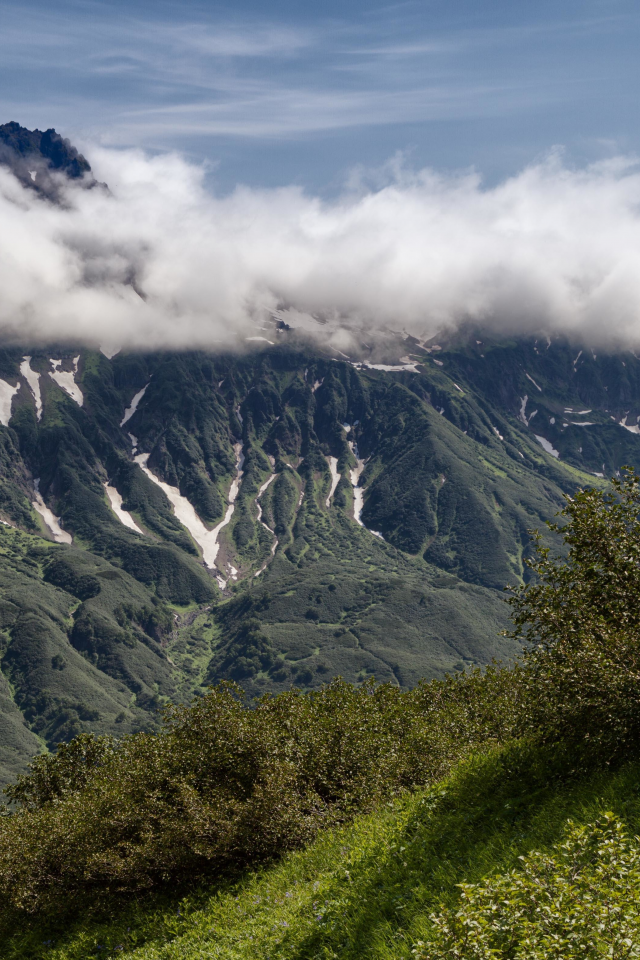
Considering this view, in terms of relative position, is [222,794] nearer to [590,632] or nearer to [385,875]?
[385,875]

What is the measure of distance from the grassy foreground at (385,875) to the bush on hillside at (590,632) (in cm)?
158

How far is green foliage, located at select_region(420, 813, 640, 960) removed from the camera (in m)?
10.8

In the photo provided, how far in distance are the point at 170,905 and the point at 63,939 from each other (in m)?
5.85

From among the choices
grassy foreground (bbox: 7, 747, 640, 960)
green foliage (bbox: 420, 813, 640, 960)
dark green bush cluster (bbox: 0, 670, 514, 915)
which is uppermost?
green foliage (bbox: 420, 813, 640, 960)

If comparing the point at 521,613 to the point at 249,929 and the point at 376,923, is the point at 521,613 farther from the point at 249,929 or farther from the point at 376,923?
the point at 249,929

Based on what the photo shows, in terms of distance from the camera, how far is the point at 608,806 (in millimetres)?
17625

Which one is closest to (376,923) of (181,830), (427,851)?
(427,851)

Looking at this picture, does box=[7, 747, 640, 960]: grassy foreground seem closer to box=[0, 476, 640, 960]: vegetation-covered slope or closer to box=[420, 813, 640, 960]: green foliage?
box=[0, 476, 640, 960]: vegetation-covered slope

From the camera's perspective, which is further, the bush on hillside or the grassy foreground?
the bush on hillside

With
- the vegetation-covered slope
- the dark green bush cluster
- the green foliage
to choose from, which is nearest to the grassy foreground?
the vegetation-covered slope

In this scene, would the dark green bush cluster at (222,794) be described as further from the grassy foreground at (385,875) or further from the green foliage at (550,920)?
the green foliage at (550,920)

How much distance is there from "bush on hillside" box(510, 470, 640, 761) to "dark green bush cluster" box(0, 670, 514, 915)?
10496 millimetres

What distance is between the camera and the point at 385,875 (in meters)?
19.9

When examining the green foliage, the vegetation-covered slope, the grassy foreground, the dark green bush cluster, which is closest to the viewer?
the green foliage
